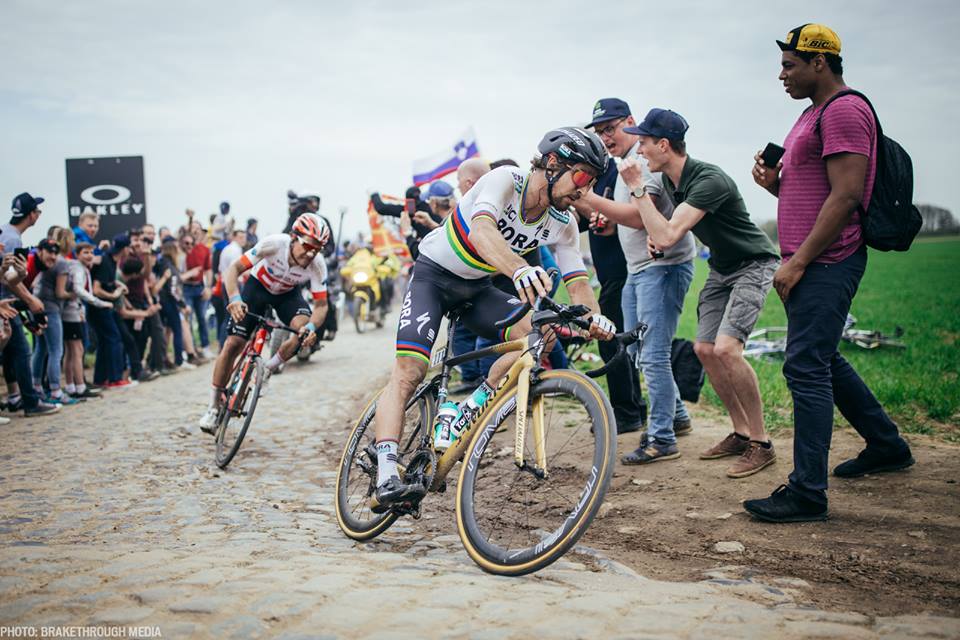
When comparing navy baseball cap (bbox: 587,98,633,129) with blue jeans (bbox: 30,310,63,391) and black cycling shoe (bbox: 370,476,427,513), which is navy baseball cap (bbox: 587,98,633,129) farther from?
blue jeans (bbox: 30,310,63,391)

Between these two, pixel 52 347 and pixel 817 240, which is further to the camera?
pixel 52 347

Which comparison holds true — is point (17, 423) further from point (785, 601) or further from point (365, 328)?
point (365, 328)

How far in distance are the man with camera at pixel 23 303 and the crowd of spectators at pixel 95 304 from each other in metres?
0.01

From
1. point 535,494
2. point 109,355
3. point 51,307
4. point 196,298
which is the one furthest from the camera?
point 196,298

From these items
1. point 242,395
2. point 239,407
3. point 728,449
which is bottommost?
point 728,449

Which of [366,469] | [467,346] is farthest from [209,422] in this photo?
[366,469]

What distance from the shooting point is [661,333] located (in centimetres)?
592

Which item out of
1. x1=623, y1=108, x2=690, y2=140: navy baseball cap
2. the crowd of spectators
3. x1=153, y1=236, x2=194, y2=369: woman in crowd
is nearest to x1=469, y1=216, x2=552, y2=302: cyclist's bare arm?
x1=623, y1=108, x2=690, y2=140: navy baseball cap

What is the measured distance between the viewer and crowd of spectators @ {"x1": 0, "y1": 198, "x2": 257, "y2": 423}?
9367mm

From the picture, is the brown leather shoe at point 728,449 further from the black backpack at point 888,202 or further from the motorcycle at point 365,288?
the motorcycle at point 365,288

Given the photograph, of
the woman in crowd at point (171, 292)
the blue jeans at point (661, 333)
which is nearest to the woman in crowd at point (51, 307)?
the woman in crowd at point (171, 292)

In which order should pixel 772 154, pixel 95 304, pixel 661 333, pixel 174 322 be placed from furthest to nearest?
pixel 174 322
pixel 95 304
pixel 661 333
pixel 772 154

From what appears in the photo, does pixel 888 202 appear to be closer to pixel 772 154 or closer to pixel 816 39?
pixel 772 154

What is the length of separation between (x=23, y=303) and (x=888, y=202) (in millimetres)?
9483
